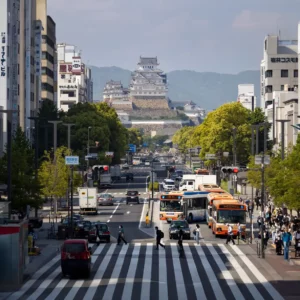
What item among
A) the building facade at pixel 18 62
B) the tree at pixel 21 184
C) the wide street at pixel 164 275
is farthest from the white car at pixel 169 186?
the wide street at pixel 164 275

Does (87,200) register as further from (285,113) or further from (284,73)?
(284,73)

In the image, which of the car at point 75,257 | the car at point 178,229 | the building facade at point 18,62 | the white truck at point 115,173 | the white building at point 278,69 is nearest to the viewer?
the car at point 75,257

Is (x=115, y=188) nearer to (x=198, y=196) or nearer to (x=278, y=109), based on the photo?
(x=278, y=109)

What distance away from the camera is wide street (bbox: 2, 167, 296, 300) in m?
39.3

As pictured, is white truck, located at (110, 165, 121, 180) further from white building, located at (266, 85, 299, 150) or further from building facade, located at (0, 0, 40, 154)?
building facade, located at (0, 0, 40, 154)

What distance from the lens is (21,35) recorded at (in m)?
118

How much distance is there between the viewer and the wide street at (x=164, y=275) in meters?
39.3

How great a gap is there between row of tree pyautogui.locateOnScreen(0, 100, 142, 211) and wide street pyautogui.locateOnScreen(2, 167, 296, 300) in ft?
29.8

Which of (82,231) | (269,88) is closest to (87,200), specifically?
(82,231)

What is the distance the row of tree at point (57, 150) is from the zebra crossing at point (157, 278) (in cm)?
1349

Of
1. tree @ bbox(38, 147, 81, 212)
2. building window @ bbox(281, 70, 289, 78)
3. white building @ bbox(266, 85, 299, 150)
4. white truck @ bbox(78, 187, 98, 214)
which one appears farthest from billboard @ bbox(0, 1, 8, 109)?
building window @ bbox(281, 70, 289, 78)

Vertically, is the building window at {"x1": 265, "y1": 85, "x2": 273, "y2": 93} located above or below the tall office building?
below

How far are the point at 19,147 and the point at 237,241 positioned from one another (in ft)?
78.7

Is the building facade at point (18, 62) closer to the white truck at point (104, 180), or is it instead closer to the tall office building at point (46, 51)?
the tall office building at point (46, 51)
